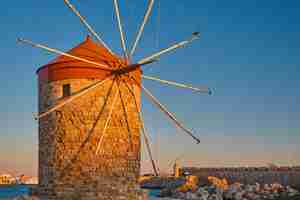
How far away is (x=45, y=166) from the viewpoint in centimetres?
1132

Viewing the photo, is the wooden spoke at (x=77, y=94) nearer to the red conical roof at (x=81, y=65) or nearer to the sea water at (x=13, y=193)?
the red conical roof at (x=81, y=65)

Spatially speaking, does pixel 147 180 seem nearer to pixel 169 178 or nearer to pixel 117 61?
pixel 169 178

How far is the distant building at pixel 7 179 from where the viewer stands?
3269 inches

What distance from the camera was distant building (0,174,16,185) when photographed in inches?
3269

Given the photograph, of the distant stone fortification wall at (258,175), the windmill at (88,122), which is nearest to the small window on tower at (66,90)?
the windmill at (88,122)

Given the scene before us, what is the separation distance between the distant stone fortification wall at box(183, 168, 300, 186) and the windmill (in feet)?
54.9

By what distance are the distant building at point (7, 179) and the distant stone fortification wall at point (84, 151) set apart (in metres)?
77.0

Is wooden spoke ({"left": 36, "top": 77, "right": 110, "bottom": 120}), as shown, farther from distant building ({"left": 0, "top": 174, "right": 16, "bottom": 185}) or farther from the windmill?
distant building ({"left": 0, "top": 174, "right": 16, "bottom": 185})

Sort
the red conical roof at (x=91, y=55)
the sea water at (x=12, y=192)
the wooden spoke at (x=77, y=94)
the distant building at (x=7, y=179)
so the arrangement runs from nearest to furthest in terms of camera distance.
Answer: the wooden spoke at (x=77, y=94) → the red conical roof at (x=91, y=55) → the sea water at (x=12, y=192) → the distant building at (x=7, y=179)

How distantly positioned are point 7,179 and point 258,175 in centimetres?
6634

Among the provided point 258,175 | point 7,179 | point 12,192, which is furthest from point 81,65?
point 7,179

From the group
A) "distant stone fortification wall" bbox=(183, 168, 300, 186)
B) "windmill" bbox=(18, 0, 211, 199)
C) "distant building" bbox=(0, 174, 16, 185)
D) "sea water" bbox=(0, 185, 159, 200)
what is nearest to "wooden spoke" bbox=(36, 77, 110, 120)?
"windmill" bbox=(18, 0, 211, 199)

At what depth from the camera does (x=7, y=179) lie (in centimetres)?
8606

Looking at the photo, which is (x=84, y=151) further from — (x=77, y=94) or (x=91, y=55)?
(x=91, y=55)
